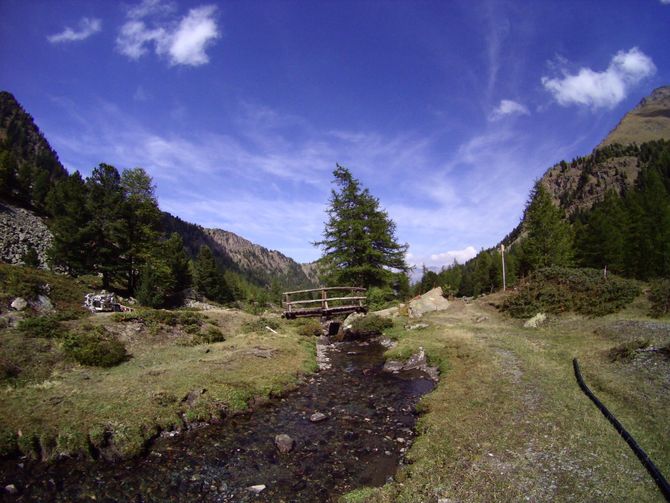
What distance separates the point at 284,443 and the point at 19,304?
24.0m

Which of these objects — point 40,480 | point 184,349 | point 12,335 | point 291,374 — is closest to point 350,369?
point 291,374

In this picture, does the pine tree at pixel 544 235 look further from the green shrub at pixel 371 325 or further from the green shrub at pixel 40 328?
the green shrub at pixel 40 328

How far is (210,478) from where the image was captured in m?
9.80

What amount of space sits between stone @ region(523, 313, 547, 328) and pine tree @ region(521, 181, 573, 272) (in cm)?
1958

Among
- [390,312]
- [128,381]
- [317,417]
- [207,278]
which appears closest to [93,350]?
[128,381]

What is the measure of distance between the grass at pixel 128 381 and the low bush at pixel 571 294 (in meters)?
18.8

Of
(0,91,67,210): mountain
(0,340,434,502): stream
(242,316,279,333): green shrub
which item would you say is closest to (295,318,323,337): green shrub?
(242,316,279,333): green shrub

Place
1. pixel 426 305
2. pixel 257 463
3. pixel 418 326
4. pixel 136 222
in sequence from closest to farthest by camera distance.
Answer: pixel 257 463 → pixel 418 326 → pixel 426 305 → pixel 136 222

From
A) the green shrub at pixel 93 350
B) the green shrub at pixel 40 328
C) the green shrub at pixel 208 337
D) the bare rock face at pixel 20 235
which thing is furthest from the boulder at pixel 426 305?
the bare rock face at pixel 20 235

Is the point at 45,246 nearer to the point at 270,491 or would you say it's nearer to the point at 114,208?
the point at 114,208

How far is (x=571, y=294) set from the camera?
27828 mm

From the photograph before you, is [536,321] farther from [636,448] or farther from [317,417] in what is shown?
[317,417]

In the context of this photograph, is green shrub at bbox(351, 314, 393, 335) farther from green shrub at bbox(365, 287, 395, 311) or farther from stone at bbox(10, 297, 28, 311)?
stone at bbox(10, 297, 28, 311)

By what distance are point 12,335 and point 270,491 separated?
18362mm
